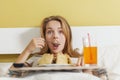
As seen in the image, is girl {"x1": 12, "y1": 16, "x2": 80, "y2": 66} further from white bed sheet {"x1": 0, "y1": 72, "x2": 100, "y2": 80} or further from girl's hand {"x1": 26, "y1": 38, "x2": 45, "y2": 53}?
white bed sheet {"x1": 0, "y1": 72, "x2": 100, "y2": 80}

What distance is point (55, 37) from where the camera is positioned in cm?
181

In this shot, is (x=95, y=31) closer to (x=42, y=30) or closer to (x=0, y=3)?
(x=42, y=30)

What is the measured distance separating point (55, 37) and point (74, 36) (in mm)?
284

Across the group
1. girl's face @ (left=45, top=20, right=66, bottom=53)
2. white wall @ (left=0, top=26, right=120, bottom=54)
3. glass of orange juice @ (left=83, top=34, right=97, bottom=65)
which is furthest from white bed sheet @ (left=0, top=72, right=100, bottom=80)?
white wall @ (left=0, top=26, right=120, bottom=54)

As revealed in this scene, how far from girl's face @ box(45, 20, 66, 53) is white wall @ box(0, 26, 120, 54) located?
8.6 inches

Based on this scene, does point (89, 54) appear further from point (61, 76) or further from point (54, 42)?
point (61, 76)

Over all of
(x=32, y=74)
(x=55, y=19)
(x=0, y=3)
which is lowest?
(x=32, y=74)

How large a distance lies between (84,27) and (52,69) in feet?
2.60

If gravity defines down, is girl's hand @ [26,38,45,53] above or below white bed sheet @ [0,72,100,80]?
above

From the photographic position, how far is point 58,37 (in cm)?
182

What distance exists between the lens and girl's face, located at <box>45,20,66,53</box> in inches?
71.4

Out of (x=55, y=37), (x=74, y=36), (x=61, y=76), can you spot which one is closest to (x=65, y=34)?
(x=55, y=37)

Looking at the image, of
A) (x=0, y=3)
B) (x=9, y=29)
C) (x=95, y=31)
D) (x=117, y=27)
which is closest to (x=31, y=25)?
(x=9, y=29)

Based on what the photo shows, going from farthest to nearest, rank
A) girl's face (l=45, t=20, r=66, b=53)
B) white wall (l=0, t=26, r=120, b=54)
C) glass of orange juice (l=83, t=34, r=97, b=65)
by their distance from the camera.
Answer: white wall (l=0, t=26, r=120, b=54) → girl's face (l=45, t=20, r=66, b=53) → glass of orange juice (l=83, t=34, r=97, b=65)
